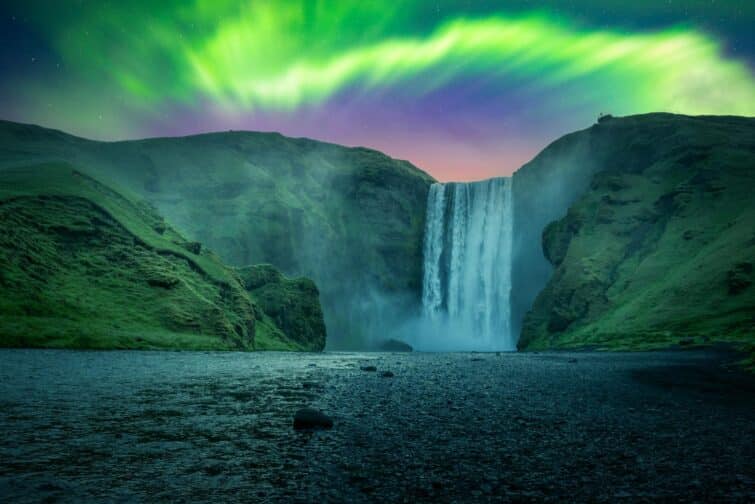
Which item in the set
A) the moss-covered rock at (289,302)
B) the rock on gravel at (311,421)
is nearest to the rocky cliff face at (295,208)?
the moss-covered rock at (289,302)

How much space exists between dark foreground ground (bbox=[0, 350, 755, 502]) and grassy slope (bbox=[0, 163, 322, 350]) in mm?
43307

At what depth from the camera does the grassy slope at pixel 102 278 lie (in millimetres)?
54219

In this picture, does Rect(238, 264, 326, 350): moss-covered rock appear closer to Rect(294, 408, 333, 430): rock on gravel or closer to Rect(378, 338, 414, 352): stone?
Rect(378, 338, 414, 352): stone

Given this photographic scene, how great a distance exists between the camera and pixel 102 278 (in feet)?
231

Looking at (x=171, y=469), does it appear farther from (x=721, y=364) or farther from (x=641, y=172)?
(x=641, y=172)

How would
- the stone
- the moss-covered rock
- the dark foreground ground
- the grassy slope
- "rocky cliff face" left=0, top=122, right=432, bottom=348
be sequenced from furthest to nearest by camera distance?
"rocky cliff face" left=0, top=122, right=432, bottom=348, the stone, the moss-covered rock, the grassy slope, the dark foreground ground

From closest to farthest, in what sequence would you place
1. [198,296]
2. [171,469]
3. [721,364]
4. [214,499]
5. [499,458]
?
[214,499] < [171,469] < [499,458] < [721,364] < [198,296]

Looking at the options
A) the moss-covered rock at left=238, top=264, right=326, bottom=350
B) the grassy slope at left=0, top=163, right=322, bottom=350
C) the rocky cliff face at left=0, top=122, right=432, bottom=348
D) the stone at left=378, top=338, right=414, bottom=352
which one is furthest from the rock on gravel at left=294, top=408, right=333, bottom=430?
the rocky cliff face at left=0, top=122, right=432, bottom=348

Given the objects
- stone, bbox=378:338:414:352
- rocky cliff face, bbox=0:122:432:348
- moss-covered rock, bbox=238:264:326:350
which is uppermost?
rocky cliff face, bbox=0:122:432:348

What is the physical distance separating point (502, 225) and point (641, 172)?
36.4 meters

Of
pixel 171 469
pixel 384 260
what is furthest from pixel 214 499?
pixel 384 260

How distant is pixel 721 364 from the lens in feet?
107

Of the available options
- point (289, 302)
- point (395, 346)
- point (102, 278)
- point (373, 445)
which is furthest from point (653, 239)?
point (102, 278)

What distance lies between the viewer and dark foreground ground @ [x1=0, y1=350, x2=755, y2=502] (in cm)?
691
